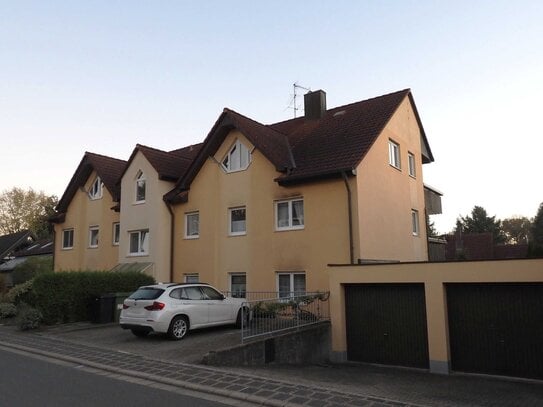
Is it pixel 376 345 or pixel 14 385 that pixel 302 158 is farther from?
pixel 14 385

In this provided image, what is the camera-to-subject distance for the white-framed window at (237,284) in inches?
748

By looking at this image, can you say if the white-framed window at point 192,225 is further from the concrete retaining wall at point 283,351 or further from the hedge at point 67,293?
the concrete retaining wall at point 283,351

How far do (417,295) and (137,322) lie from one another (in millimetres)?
7504

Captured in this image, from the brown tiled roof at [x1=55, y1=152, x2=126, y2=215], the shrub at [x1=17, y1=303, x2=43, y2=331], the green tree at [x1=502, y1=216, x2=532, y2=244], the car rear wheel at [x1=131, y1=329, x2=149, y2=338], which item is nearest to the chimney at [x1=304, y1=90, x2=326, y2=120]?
the brown tiled roof at [x1=55, y1=152, x2=126, y2=215]

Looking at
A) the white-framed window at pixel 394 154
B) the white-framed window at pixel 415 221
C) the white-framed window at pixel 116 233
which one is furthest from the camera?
the white-framed window at pixel 116 233

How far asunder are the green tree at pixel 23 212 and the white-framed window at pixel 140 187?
46586 mm

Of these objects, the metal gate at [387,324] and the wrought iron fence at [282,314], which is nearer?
the wrought iron fence at [282,314]

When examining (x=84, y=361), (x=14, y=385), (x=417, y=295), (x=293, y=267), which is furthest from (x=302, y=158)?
(x=14, y=385)

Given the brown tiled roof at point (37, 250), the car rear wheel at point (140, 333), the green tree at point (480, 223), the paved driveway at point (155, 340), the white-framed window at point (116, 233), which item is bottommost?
the paved driveway at point (155, 340)

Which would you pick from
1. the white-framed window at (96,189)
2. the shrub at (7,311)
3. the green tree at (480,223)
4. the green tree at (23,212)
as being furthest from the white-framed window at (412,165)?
the green tree at (23,212)

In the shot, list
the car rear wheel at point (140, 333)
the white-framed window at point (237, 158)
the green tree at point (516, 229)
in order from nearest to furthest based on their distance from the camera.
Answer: the car rear wheel at point (140, 333) < the white-framed window at point (237, 158) < the green tree at point (516, 229)

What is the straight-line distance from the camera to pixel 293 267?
57.1ft

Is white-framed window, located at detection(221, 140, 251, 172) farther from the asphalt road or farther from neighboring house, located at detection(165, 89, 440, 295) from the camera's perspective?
the asphalt road

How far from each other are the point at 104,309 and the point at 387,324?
9.90 metres
